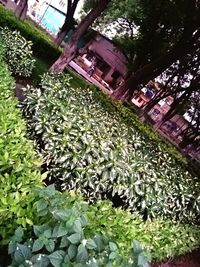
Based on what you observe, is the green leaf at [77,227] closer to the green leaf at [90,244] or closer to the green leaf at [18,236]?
the green leaf at [90,244]

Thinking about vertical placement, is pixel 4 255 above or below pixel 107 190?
above

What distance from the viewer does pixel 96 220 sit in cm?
347

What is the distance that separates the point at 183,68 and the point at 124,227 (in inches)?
1060

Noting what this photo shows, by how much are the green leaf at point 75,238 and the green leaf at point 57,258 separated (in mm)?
84

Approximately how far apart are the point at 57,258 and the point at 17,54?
11.9 meters

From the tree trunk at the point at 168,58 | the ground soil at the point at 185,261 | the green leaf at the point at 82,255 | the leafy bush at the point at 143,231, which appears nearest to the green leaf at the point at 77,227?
the green leaf at the point at 82,255

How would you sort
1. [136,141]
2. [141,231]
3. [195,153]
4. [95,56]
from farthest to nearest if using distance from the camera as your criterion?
[95,56]
[195,153]
[136,141]
[141,231]

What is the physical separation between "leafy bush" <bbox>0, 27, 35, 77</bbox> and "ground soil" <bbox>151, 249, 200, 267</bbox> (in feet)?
26.4

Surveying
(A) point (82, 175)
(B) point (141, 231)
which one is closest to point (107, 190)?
(A) point (82, 175)

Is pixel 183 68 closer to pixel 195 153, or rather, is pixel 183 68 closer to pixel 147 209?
pixel 195 153

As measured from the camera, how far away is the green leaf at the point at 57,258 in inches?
83.9

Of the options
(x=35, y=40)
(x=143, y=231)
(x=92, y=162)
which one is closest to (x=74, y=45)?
(x=35, y=40)

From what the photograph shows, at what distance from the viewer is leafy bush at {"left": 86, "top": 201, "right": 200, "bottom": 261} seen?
3484 millimetres

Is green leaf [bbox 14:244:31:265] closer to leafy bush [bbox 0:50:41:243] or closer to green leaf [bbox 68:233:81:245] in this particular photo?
green leaf [bbox 68:233:81:245]
